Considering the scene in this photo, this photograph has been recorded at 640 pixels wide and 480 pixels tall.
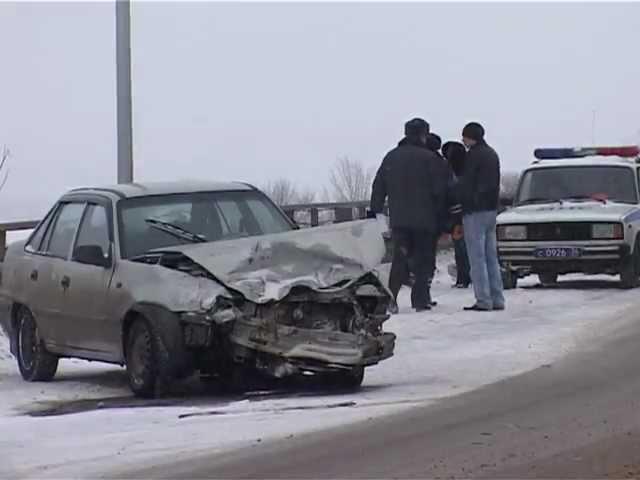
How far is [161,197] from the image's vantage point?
41.2 feet

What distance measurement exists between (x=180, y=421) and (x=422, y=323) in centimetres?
559

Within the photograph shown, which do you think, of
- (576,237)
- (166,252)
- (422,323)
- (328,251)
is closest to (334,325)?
(328,251)

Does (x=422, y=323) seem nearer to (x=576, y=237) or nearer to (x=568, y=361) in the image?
(x=568, y=361)

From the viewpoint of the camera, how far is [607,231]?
1930cm

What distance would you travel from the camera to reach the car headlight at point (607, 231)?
19.2 metres

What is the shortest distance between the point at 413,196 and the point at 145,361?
5.34 metres

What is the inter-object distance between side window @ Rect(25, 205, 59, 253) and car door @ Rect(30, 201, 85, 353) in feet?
0.19

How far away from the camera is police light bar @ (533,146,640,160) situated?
71.7 ft

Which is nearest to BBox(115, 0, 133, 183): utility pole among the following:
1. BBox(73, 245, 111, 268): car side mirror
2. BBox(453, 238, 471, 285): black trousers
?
BBox(453, 238, 471, 285): black trousers

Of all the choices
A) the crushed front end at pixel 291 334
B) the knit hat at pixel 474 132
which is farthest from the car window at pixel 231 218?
the knit hat at pixel 474 132

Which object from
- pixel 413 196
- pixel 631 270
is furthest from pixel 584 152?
pixel 413 196

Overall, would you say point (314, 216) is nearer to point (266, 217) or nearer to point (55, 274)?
point (266, 217)

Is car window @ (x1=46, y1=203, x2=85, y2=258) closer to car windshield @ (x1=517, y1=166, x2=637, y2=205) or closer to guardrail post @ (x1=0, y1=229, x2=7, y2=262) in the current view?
guardrail post @ (x1=0, y1=229, x2=7, y2=262)

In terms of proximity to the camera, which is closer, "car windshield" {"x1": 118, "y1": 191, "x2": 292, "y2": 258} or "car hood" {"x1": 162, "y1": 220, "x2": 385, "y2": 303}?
"car hood" {"x1": 162, "y1": 220, "x2": 385, "y2": 303}
